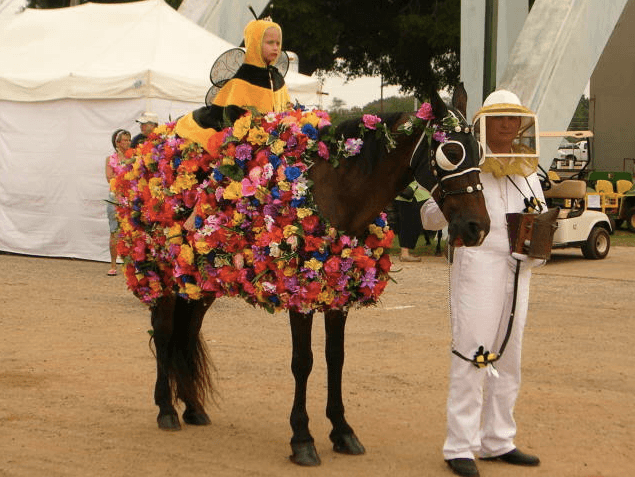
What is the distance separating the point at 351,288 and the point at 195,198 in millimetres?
1254

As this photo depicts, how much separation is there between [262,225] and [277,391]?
1.91 metres

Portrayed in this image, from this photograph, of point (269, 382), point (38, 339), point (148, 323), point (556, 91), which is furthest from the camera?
point (556, 91)

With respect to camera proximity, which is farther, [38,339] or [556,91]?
[556,91]

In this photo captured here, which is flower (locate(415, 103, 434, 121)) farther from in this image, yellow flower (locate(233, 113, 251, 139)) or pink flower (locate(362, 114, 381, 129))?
yellow flower (locate(233, 113, 251, 139))

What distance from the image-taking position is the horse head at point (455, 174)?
16.3 feet

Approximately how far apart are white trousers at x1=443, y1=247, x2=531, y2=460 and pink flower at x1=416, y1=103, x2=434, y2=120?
731 mm

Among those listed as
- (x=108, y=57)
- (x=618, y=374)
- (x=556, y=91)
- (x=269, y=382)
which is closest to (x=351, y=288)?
(x=269, y=382)

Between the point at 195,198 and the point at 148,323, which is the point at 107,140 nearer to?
the point at 148,323

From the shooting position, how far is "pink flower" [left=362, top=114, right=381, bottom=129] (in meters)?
5.51

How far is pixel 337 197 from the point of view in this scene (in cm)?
566

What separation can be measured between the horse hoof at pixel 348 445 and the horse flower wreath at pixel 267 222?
2.48 ft

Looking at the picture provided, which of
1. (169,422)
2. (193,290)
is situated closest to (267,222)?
(193,290)

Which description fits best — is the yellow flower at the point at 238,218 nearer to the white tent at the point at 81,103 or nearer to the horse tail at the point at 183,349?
the horse tail at the point at 183,349

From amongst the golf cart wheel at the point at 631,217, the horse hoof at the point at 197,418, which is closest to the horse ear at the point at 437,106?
the horse hoof at the point at 197,418
